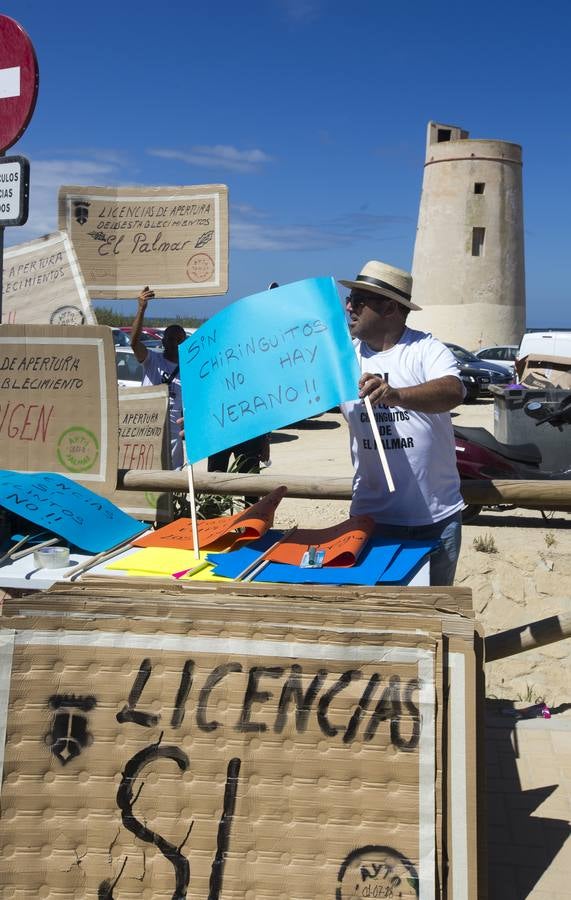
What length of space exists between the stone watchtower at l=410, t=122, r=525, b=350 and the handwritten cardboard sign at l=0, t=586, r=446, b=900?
35131mm

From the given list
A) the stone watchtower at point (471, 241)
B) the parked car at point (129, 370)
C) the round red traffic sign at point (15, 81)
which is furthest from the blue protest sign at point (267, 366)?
the stone watchtower at point (471, 241)

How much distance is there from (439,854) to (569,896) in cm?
98

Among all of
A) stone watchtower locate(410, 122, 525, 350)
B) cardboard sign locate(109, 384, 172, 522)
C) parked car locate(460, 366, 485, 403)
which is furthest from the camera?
stone watchtower locate(410, 122, 525, 350)

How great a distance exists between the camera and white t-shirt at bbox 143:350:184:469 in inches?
248

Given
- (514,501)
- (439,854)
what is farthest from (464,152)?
(439,854)

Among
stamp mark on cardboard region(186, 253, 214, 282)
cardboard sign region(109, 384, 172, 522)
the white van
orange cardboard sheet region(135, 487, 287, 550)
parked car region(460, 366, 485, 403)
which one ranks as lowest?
orange cardboard sheet region(135, 487, 287, 550)

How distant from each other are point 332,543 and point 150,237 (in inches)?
118

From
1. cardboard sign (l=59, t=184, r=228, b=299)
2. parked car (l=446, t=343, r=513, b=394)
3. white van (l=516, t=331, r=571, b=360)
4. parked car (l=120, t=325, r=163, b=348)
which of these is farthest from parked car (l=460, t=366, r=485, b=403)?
cardboard sign (l=59, t=184, r=228, b=299)

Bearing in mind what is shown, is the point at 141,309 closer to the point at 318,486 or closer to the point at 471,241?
the point at 318,486

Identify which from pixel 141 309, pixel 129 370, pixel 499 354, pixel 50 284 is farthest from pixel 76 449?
pixel 499 354

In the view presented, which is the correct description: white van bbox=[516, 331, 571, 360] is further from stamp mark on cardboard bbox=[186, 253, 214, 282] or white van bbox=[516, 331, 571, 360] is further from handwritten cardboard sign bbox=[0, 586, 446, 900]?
handwritten cardboard sign bbox=[0, 586, 446, 900]

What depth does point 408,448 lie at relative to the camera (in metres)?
3.38

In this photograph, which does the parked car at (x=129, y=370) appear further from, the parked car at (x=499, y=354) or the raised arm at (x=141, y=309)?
the parked car at (x=499, y=354)

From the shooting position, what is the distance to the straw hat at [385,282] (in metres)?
3.36
